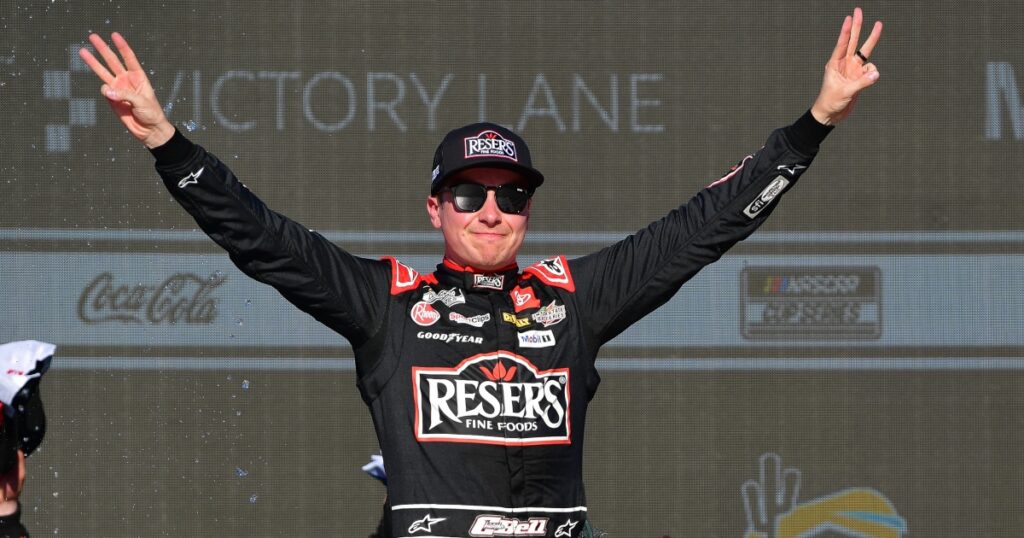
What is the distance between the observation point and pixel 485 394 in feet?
8.96

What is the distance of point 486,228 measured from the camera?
2.86 m

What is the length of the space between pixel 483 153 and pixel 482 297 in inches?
11.6

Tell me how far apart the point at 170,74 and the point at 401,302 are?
10.1 feet

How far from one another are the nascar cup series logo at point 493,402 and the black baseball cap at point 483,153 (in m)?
0.38

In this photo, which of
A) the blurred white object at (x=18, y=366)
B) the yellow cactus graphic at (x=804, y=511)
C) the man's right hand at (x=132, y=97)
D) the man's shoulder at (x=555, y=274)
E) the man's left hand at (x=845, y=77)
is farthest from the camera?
the yellow cactus graphic at (x=804, y=511)

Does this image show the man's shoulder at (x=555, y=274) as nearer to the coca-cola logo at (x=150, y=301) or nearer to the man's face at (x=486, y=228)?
the man's face at (x=486, y=228)

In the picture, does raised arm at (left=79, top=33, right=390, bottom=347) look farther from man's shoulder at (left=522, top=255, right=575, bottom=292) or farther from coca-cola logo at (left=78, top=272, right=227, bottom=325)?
coca-cola logo at (left=78, top=272, right=227, bottom=325)

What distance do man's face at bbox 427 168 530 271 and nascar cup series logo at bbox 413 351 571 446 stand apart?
0.70ft

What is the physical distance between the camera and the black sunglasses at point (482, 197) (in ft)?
9.39

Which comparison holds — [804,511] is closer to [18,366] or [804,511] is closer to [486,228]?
[18,366]

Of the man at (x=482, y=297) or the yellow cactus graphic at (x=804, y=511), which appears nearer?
the man at (x=482, y=297)

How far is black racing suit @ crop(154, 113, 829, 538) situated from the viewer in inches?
104

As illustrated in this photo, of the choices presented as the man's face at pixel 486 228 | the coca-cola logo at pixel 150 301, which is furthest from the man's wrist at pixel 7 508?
the man's face at pixel 486 228

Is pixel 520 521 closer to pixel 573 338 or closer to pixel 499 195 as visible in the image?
pixel 573 338
